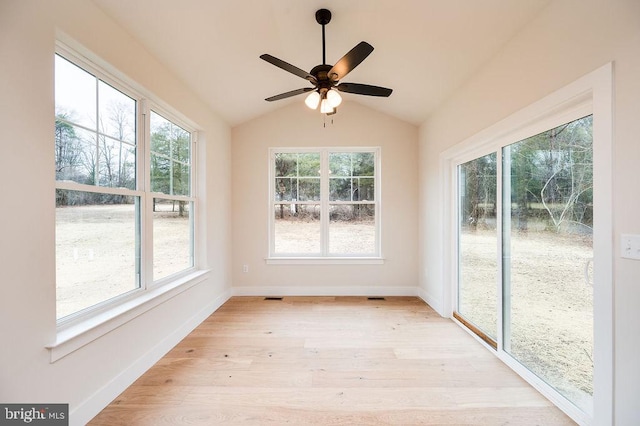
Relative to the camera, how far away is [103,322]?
5.91 feet

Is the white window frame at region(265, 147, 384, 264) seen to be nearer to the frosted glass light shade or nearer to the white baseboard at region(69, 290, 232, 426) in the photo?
the white baseboard at region(69, 290, 232, 426)

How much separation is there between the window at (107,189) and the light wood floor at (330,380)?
754mm

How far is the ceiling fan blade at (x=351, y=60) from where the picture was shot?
1.72 metres

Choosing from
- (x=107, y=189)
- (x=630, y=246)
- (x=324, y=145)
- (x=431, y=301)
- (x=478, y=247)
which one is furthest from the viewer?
(x=324, y=145)

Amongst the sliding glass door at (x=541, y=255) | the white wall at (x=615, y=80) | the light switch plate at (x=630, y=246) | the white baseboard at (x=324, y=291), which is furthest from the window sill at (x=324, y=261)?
the light switch plate at (x=630, y=246)

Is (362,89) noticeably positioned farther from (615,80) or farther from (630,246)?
(630,246)

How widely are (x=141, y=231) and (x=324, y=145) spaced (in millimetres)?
2686

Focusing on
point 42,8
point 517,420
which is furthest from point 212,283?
point 517,420

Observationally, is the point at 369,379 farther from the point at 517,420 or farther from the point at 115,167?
the point at 115,167

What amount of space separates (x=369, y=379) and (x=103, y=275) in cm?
210

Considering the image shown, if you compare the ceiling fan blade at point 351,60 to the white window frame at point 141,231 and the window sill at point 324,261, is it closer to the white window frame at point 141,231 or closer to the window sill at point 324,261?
the white window frame at point 141,231

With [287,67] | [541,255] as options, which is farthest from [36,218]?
[541,255]

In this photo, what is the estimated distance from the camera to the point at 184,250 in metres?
3.11

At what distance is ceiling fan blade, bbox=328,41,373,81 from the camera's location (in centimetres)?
172
